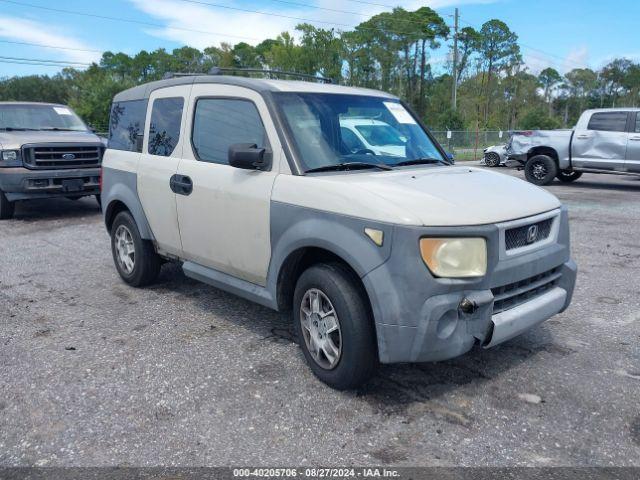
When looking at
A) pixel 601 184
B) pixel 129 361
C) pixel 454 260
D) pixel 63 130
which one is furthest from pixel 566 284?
pixel 601 184

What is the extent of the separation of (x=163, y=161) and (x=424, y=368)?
278cm

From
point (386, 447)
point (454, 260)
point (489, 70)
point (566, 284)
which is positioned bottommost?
point (386, 447)

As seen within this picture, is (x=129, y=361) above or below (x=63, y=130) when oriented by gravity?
below

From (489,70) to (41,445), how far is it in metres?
79.5

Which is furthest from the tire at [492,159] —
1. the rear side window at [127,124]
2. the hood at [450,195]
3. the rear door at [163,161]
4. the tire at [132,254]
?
the hood at [450,195]

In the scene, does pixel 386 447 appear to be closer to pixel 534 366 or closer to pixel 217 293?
pixel 534 366

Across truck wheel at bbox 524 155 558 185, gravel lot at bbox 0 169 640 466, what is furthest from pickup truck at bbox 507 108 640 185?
gravel lot at bbox 0 169 640 466

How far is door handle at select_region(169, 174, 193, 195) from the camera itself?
4.50 metres

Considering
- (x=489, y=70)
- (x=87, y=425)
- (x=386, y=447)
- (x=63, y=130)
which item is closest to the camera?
(x=386, y=447)

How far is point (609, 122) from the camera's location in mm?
13828

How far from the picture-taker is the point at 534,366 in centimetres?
385

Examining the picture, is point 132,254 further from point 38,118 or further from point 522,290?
point 38,118

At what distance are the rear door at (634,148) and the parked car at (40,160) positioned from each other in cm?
1181

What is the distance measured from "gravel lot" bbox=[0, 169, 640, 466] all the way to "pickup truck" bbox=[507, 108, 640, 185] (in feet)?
30.8
